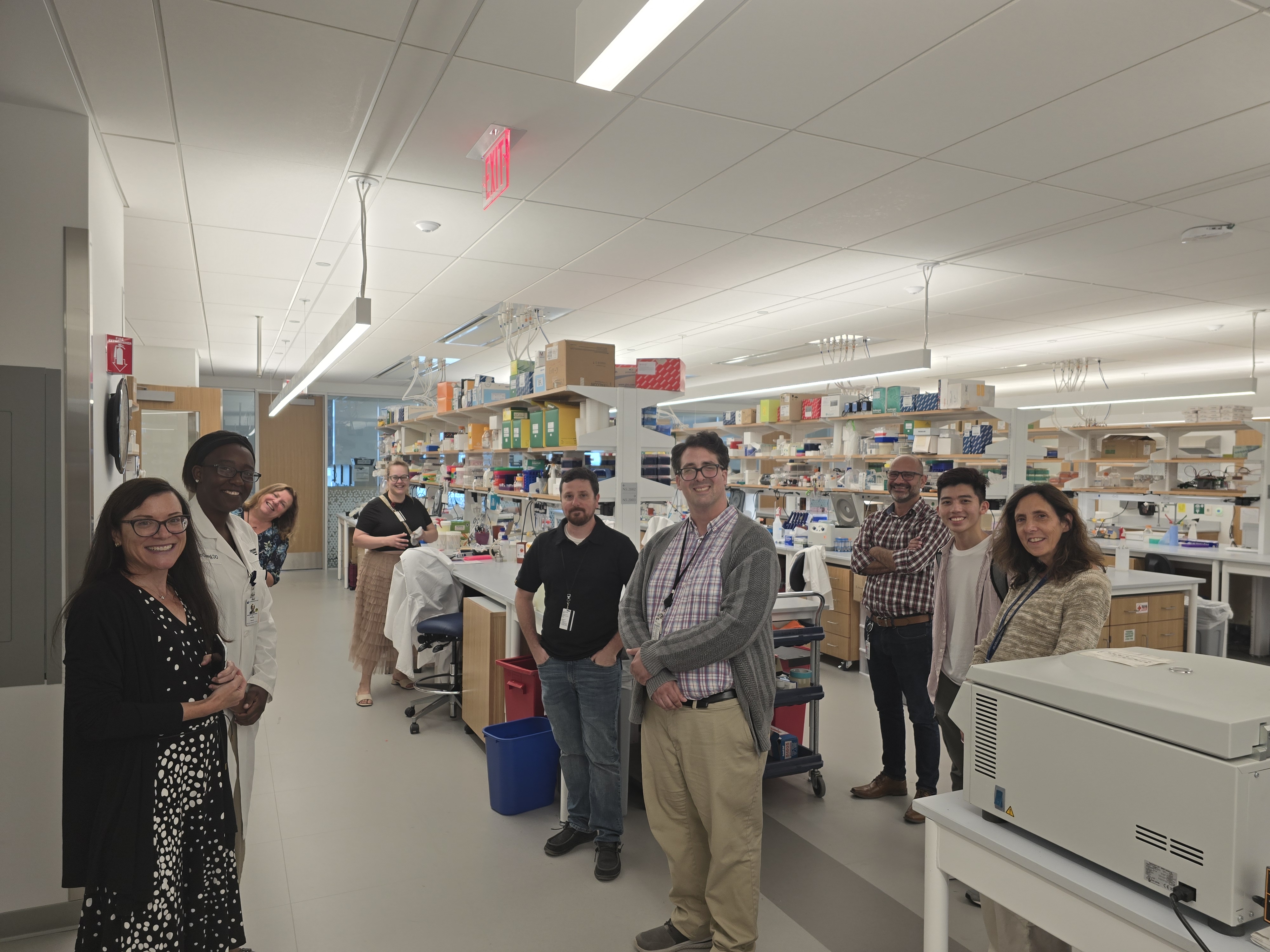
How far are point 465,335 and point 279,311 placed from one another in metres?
1.80

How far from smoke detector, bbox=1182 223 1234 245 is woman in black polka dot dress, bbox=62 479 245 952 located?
5.51m

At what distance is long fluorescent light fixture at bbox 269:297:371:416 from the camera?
404 centimetres

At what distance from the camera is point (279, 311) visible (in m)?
7.14

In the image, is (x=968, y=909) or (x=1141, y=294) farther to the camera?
(x=1141, y=294)

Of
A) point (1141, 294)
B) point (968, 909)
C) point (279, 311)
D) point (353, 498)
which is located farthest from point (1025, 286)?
point (353, 498)

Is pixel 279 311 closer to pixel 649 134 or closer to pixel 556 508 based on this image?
pixel 556 508

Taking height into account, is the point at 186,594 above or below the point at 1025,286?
below

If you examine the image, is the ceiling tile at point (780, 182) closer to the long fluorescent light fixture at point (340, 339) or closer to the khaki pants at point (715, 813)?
the long fluorescent light fixture at point (340, 339)

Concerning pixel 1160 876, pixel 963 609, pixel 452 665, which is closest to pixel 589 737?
pixel 963 609

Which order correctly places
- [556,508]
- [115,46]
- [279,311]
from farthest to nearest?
1. [279,311]
2. [556,508]
3. [115,46]

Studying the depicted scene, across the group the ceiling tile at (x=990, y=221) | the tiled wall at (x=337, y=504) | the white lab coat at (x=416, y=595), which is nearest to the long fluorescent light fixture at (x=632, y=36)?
the ceiling tile at (x=990, y=221)

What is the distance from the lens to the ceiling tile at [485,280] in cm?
546

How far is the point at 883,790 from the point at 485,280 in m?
4.36

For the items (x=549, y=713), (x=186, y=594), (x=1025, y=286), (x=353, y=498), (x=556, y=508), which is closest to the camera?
(x=186, y=594)
